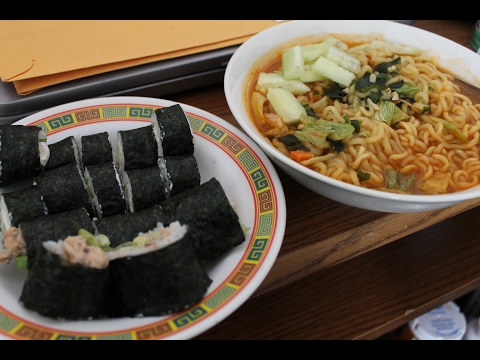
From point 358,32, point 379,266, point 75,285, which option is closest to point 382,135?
point 379,266

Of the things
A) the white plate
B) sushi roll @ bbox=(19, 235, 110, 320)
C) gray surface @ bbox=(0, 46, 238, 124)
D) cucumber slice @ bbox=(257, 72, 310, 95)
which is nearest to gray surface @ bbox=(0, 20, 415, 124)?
gray surface @ bbox=(0, 46, 238, 124)

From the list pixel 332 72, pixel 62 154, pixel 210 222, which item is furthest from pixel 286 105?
pixel 62 154

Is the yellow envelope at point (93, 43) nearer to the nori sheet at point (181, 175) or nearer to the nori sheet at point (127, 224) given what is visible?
the nori sheet at point (181, 175)

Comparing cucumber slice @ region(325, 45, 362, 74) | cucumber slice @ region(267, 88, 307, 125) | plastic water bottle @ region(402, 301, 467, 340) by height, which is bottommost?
plastic water bottle @ region(402, 301, 467, 340)

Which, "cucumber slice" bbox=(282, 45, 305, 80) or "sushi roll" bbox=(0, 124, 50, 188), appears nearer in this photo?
"sushi roll" bbox=(0, 124, 50, 188)

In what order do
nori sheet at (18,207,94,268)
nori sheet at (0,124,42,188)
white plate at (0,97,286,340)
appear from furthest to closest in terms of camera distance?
nori sheet at (0,124,42,188)
nori sheet at (18,207,94,268)
white plate at (0,97,286,340)

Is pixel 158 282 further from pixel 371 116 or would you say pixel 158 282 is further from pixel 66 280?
pixel 371 116

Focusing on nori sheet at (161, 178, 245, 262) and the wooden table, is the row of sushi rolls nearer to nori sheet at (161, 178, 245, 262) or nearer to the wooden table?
nori sheet at (161, 178, 245, 262)

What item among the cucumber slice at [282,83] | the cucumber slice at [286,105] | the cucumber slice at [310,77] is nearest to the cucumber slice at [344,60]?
the cucumber slice at [310,77]
